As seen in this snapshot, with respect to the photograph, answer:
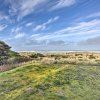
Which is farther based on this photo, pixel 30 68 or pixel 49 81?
pixel 30 68

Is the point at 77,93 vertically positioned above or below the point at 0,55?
below

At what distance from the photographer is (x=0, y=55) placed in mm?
36000

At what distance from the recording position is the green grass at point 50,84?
14.7 m

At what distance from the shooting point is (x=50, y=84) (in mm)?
16438

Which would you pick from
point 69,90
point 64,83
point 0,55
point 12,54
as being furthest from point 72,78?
point 12,54

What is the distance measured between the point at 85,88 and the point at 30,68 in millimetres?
6906

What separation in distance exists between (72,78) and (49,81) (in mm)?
2207

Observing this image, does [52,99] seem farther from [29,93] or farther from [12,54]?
[12,54]

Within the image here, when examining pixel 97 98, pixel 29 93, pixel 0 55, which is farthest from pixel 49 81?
pixel 0 55

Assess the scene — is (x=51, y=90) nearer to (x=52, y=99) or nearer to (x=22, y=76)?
(x=52, y=99)

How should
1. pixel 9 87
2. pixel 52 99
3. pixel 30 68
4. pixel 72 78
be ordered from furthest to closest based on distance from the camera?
1. pixel 30 68
2. pixel 72 78
3. pixel 9 87
4. pixel 52 99

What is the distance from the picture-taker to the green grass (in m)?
14.7

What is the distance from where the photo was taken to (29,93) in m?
14.9

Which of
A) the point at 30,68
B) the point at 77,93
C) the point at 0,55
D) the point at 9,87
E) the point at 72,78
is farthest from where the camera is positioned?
the point at 0,55
